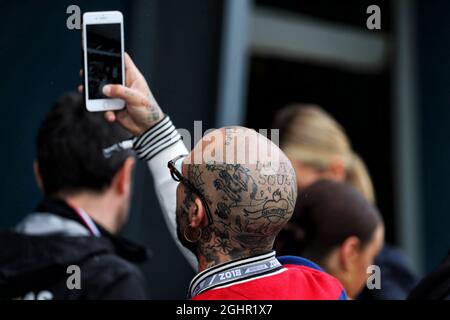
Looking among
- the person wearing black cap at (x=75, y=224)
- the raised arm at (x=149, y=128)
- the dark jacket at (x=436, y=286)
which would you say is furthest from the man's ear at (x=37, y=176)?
the dark jacket at (x=436, y=286)

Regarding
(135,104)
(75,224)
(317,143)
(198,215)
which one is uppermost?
(135,104)

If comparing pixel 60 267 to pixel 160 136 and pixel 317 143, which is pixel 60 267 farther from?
pixel 317 143

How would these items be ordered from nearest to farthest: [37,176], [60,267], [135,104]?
[135,104] → [60,267] → [37,176]

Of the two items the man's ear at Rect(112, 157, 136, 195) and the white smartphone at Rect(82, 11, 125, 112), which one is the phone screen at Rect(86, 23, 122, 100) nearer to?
the white smartphone at Rect(82, 11, 125, 112)

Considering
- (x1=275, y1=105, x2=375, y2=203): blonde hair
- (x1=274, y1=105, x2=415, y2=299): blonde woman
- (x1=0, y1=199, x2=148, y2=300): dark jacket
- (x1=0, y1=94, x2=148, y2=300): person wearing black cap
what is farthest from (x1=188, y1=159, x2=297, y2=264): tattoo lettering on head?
(x1=275, y1=105, x2=375, y2=203): blonde hair

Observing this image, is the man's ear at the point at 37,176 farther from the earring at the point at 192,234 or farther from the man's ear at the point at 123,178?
the earring at the point at 192,234

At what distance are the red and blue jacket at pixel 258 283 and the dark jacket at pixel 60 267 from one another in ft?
2.26

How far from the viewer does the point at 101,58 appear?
81.9 inches

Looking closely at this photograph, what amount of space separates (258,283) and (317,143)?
218 centimetres

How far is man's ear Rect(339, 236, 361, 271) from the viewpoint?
2773 millimetres

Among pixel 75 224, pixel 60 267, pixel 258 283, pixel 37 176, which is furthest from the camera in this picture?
pixel 37 176

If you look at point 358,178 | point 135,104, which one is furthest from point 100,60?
point 358,178

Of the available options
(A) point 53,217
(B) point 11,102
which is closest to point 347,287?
(A) point 53,217
